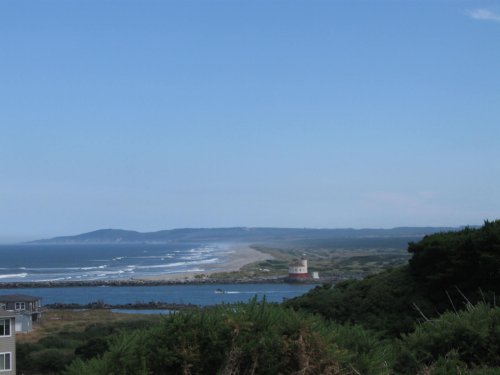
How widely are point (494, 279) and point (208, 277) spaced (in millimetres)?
70551

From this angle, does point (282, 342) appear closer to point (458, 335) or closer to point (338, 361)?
point (338, 361)

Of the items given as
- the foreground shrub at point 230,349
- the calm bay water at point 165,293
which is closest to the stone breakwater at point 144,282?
the calm bay water at point 165,293

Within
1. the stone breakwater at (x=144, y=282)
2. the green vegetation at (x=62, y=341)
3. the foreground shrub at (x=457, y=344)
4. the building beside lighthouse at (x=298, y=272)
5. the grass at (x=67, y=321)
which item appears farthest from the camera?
the building beside lighthouse at (x=298, y=272)

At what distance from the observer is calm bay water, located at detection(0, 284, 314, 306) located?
65.6m

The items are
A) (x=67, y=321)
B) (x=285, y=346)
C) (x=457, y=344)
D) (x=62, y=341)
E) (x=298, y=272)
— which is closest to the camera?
(x=285, y=346)

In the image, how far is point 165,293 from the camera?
73.2m

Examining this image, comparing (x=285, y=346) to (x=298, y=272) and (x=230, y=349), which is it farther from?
(x=298, y=272)

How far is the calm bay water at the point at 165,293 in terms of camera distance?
6556 centimetres

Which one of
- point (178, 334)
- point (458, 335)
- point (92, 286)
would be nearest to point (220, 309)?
point (178, 334)

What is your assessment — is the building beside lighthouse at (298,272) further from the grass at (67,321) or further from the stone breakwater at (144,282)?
the grass at (67,321)

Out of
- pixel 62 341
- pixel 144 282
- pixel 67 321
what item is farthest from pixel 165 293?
pixel 62 341

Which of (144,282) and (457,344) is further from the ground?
(457,344)

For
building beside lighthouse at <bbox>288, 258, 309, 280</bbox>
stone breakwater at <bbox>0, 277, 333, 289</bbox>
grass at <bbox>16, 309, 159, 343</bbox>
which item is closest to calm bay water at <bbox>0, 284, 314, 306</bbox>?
stone breakwater at <bbox>0, 277, 333, 289</bbox>

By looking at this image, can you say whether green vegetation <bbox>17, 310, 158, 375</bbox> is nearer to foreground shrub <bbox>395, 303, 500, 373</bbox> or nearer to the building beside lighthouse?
foreground shrub <bbox>395, 303, 500, 373</bbox>
